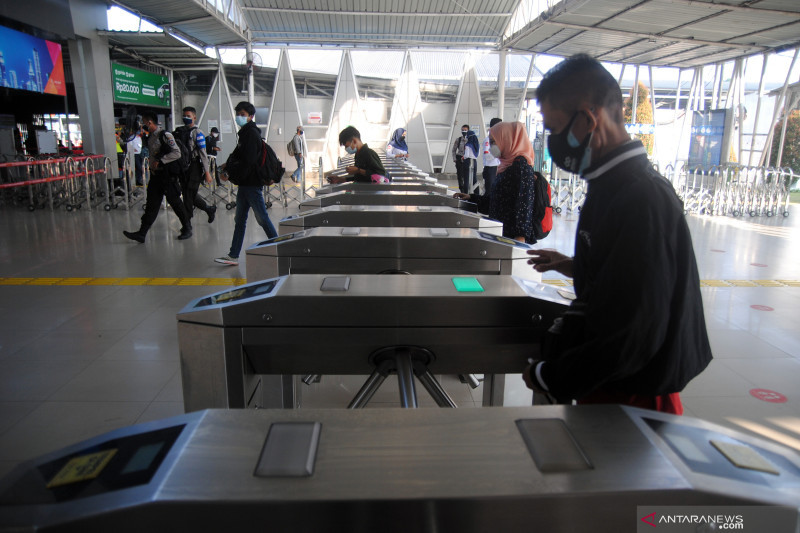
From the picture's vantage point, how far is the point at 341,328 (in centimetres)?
152

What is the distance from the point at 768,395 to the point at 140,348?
11.0ft

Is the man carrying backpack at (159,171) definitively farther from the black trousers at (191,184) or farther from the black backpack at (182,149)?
the black trousers at (191,184)

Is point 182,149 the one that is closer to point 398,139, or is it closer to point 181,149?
point 181,149

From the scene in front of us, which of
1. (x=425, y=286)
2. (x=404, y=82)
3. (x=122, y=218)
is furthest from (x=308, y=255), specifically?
(x=404, y=82)

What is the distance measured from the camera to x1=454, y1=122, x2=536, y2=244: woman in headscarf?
120 inches

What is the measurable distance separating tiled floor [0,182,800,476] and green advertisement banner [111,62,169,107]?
7074 millimetres

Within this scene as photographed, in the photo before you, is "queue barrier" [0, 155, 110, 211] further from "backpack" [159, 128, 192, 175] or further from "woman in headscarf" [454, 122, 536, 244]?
"woman in headscarf" [454, 122, 536, 244]

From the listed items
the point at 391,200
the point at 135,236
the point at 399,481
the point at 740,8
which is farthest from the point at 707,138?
the point at 399,481

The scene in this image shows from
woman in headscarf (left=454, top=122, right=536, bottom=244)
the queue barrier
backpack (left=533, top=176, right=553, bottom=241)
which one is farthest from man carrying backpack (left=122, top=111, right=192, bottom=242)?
backpack (left=533, top=176, right=553, bottom=241)

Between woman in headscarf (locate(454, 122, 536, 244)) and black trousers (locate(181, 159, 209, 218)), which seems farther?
black trousers (locate(181, 159, 209, 218))

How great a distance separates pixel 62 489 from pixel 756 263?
21.8 ft

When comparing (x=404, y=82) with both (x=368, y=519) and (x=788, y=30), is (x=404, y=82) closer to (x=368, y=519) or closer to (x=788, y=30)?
(x=788, y=30)

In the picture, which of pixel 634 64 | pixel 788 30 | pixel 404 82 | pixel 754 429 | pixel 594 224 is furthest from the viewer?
pixel 404 82

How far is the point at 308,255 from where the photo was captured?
2.65m
